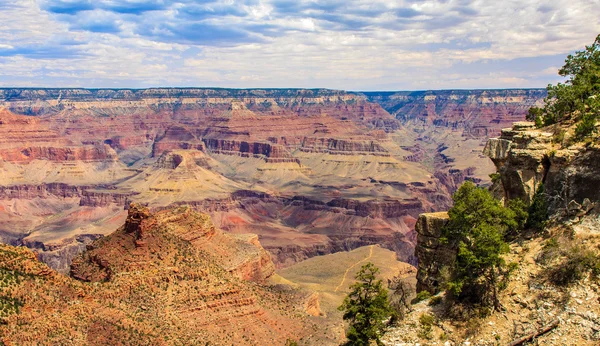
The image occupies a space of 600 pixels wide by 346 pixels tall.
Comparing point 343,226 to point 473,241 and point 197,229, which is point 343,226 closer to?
point 197,229

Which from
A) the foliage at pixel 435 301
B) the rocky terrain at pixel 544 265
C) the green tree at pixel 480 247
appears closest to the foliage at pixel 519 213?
the green tree at pixel 480 247

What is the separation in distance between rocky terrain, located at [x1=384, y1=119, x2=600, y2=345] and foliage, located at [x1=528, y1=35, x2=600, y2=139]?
1.26 metres

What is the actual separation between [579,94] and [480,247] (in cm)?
1778

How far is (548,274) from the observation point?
95.0 ft

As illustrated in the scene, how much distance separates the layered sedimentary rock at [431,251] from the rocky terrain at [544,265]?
8 centimetres

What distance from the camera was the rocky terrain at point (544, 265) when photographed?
26.7 m

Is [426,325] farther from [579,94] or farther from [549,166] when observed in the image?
[579,94]

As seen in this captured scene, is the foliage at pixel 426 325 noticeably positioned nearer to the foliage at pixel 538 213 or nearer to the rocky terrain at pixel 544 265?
the rocky terrain at pixel 544 265

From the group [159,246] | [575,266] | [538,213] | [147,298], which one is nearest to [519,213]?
[538,213]

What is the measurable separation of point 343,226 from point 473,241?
140m

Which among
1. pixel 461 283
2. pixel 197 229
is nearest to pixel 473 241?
pixel 461 283

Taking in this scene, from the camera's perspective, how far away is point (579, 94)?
1630 inches

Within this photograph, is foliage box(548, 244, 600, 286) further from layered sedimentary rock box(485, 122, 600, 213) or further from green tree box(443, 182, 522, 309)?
layered sedimentary rock box(485, 122, 600, 213)

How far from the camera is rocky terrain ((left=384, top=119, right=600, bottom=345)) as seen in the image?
26719 mm
